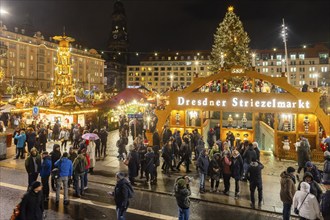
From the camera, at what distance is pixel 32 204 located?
639cm

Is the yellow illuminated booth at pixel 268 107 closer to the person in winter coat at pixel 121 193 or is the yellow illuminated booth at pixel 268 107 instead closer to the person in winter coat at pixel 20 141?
the person in winter coat at pixel 20 141

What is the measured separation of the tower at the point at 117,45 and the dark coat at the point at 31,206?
116420mm

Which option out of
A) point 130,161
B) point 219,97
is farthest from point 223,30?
point 130,161

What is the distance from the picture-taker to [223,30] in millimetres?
34750

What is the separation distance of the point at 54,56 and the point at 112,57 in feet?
151

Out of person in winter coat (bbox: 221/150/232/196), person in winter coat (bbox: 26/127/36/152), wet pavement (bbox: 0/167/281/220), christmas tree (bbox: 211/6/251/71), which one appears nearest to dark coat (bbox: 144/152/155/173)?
wet pavement (bbox: 0/167/281/220)

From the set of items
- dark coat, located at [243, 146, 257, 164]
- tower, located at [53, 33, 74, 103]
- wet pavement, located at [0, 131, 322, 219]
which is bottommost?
wet pavement, located at [0, 131, 322, 219]

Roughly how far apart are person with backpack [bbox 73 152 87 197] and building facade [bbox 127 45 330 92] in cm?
8115

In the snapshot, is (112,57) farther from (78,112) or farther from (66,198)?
(66,198)

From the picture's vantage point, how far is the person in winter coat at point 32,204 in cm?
627

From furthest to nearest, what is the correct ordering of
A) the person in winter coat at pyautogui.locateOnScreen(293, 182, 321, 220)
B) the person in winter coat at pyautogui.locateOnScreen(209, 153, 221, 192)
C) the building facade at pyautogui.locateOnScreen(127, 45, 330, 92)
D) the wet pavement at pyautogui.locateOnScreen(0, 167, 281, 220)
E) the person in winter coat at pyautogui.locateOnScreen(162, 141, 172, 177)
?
the building facade at pyautogui.locateOnScreen(127, 45, 330, 92)
the person in winter coat at pyautogui.locateOnScreen(162, 141, 172, 177)
the person in winter coat at pyautogui.locateOnScreen(209, 153, 221, 192)
the wet pavement at pyautogui.locateOnScreen(0, 167, 281, 220)
the person in winter coat at pyautogui.locateOnScreen(293, 182, 321, 220)

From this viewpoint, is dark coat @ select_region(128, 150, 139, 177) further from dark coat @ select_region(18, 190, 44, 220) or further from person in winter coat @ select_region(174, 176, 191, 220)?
dark coat @ select_region(18, 190, 44, 220)

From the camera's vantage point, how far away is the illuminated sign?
54.4 ft

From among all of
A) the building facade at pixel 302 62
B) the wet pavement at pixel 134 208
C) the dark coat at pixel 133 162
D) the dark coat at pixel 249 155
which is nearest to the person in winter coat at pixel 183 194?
the wet pavement at pixel 134 208
